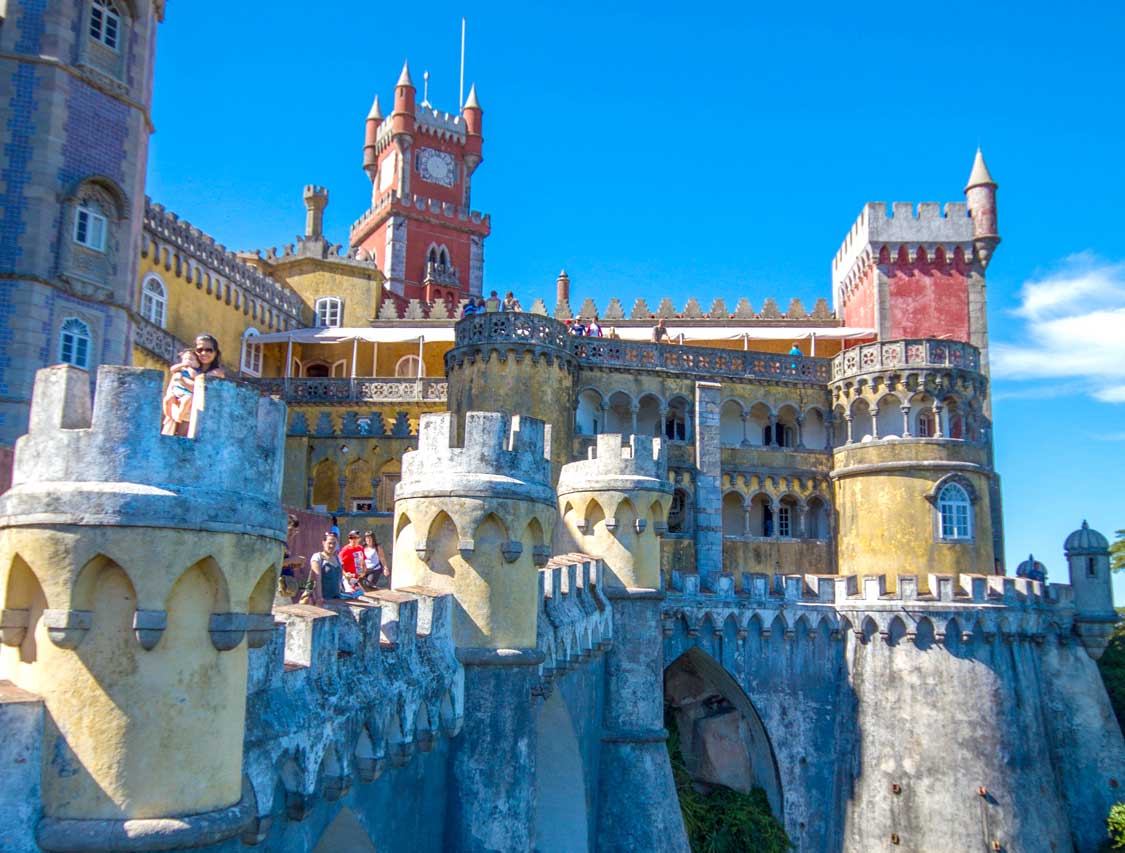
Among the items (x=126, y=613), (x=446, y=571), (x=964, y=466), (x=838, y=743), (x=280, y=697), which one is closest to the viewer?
(x=126, y=613)

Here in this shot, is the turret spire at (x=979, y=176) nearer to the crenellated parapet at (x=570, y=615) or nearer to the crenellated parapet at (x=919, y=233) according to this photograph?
the crenellated parapet at (x=919, y=233)

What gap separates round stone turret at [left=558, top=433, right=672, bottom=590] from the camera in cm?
2395

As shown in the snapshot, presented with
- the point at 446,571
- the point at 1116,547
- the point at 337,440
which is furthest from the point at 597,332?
the point at 1116,547

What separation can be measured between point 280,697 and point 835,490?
32268mm

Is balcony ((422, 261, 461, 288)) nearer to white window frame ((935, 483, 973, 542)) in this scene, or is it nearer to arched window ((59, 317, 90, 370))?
arched window ((59, 317, 90, 370))

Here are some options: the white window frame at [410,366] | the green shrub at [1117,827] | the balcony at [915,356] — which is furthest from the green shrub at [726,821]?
the white window frame at [410,366]

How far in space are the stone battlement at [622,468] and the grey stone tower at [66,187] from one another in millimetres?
13726

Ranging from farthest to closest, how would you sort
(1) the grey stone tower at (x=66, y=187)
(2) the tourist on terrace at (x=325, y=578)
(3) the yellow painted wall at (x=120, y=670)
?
(1) the grey stone tower at (x=66, y=187), (2) the tourist on terrace at (x=325, y=578), (3) the yellow painted wall at (x=120, y=670)

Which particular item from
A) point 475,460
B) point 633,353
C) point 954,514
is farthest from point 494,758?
point 954,514

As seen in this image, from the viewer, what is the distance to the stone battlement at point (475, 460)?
14.2 meters

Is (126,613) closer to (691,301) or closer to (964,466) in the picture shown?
(964,466)

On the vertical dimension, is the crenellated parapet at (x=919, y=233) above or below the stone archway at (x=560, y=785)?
above

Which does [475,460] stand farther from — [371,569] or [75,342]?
[75,342]

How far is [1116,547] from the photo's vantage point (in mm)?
59125
